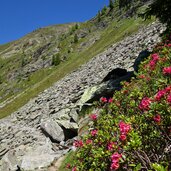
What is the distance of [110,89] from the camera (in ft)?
83.6

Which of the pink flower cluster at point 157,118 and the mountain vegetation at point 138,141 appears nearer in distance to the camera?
the mountain vegetation at point 138,141

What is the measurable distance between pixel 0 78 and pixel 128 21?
7526cm

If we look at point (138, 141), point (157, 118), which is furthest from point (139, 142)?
point (157, 118)

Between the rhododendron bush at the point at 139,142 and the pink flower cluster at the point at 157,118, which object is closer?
the rhododendron bush at the point at 139,142

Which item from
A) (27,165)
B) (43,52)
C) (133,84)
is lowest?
(27,165)

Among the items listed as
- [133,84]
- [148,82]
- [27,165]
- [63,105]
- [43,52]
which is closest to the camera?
[148,82]

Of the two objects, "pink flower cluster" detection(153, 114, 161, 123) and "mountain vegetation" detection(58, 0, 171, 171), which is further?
"pink flower cluster" detection(153, 114, 161, 123)

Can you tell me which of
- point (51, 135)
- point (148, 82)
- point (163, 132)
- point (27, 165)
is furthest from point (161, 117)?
point (51, 135)

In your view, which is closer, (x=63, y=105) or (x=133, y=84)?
(x=133, y=84)

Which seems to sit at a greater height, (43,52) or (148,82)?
(43,52)

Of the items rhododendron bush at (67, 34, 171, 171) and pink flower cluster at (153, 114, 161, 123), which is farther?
pink flower cluster at (153, 114, 161, 123)

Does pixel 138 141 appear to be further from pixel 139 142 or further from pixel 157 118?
pixel 157 118

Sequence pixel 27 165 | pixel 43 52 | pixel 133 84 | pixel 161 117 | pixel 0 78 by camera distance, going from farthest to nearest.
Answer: pixel 0 78
pixel 43 52
pixel 27 165
pixel 133 84
pixel 161 117

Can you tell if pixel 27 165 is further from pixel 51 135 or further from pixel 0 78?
pixel 0 78
